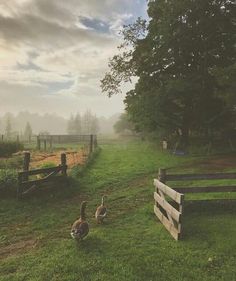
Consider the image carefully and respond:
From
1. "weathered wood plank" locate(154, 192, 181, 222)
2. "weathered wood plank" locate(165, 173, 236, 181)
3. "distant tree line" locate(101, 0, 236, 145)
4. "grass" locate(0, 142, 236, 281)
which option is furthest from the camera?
"distant tree line" locate(101, 0, 236, 145)

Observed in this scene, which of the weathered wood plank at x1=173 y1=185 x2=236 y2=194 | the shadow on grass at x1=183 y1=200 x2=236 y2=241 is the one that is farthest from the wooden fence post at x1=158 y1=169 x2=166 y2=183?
the shadow on grass at x1=183 y1=200 x2=236 y2=241

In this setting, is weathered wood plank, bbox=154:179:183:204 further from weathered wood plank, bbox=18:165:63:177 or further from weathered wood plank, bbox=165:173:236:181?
weathered wood plank, bbox=18:165:63:177

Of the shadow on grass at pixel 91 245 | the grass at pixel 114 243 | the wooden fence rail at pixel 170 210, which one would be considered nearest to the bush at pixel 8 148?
the grass at pixel 114 243

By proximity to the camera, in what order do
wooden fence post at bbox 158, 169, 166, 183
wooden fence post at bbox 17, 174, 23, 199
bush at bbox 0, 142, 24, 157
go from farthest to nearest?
bush at bbox 0, 142, 24, 157 → wooden fence post at bbox 17, 174, 23, 199 → wooden fence post at bbox 158, 169, 166, 183

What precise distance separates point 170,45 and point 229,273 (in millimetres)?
27228

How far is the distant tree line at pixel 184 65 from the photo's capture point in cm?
3241

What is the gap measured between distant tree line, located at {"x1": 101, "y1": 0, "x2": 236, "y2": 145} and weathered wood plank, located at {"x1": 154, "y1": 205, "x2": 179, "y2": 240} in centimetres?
2080

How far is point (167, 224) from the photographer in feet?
36.4

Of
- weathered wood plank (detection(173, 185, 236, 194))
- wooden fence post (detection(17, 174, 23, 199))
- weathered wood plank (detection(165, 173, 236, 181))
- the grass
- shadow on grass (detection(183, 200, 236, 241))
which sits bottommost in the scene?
the grass

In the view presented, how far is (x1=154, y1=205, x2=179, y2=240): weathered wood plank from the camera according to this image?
1027 cm

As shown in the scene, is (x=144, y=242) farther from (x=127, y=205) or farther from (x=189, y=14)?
(x=189, y=14)

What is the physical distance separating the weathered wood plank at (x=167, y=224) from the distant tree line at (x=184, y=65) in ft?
68.2

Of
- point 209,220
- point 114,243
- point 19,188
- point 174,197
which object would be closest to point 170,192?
point 174,197

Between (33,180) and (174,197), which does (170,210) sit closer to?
(174,197)
